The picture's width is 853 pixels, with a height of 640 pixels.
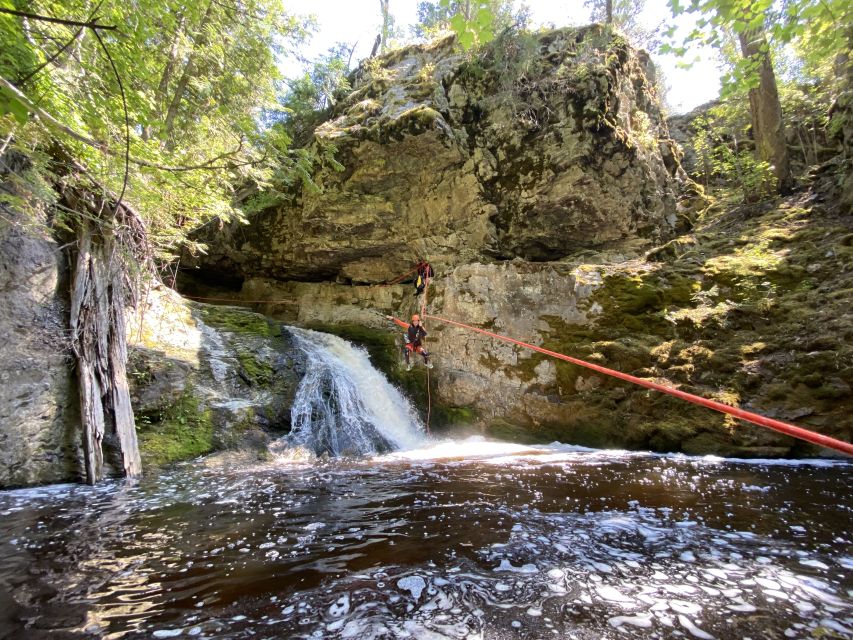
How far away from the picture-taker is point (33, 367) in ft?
17.3

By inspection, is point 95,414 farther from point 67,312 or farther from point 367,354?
point 367,354

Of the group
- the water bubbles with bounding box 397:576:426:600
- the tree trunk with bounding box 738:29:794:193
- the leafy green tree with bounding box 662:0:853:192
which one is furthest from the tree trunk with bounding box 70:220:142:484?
the tree trunk with bounding box 738:29:794:193

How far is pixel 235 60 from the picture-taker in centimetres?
920

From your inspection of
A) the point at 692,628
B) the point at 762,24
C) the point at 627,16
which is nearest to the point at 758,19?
the point at 762,24

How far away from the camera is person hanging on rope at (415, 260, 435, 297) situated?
11297 millimetres

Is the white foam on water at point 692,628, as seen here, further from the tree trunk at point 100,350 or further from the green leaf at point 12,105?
the tree trunk at point 100,350

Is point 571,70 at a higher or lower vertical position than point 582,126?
higher

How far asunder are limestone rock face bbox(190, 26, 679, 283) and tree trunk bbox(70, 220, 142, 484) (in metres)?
6.65

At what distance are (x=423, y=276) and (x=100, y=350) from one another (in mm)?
7800

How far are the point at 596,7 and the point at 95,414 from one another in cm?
2597

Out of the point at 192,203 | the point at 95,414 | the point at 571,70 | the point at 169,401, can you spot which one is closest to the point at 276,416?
the point at 169,401

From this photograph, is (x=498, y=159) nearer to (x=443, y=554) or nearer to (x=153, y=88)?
(x=153, y=88)

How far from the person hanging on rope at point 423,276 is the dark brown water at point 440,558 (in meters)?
6.75

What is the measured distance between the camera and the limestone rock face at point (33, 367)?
16.5 ft
